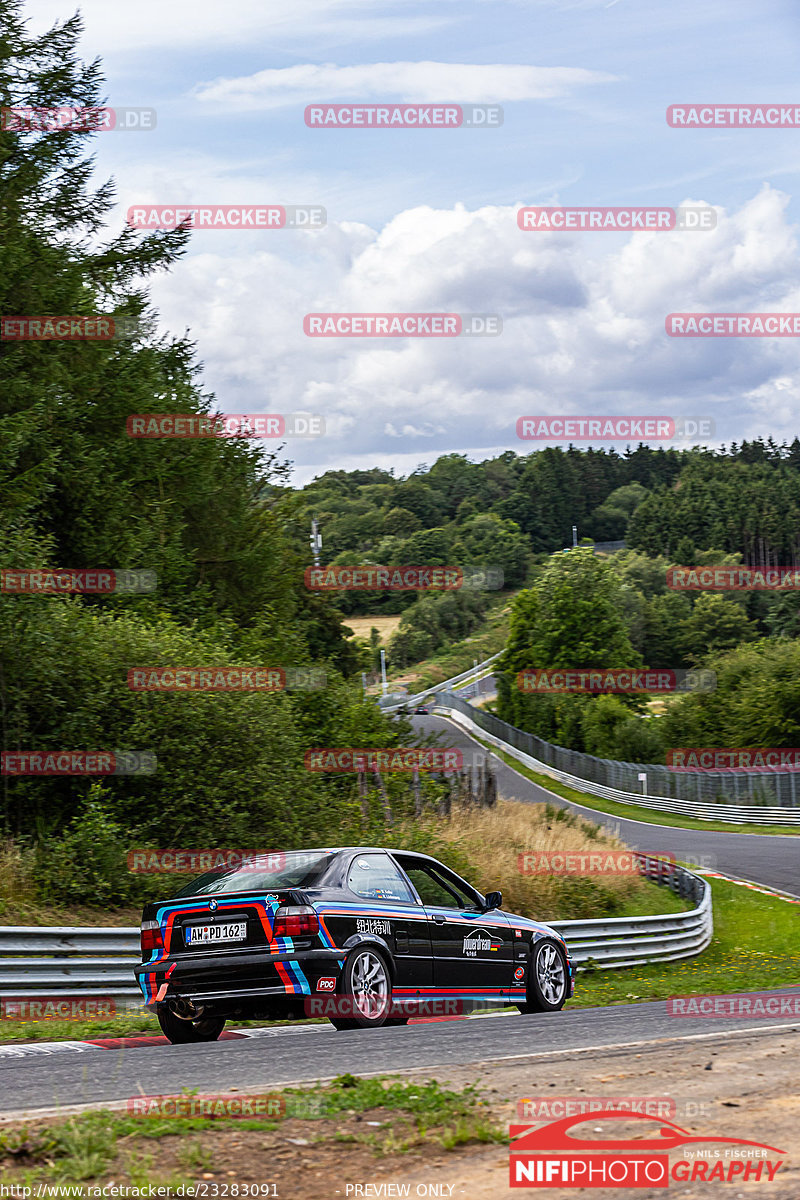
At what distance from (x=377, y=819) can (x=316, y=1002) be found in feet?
35.7

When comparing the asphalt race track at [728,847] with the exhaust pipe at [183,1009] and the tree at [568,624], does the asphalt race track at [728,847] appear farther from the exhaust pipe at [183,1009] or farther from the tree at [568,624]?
the tree at [568,624]

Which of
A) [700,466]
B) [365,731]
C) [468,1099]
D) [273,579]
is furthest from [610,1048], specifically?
[700,466]

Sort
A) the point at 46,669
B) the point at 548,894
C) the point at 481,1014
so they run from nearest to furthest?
the point at 481,1014 < the point at 46,669 < the point at 548,894

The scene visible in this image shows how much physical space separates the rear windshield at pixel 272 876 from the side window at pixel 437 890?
1.26 m

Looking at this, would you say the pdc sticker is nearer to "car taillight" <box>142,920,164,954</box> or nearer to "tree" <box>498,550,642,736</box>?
"car taillight" <box>142,920,164,954</box>

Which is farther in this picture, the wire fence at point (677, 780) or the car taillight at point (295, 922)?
the wire fence at point (677, 780)

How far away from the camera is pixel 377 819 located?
19609 millimetres

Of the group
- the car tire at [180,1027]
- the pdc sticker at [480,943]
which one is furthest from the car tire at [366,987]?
the pdc sticker at [480,943]

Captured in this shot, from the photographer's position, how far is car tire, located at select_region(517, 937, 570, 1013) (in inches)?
435

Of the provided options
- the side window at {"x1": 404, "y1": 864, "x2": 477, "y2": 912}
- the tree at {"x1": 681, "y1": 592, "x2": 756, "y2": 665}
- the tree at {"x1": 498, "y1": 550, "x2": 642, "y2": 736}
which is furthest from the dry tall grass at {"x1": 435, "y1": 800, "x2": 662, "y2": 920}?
the tree at {"x1": 681, "y1": 592, "x2": 756, "y2": 665}

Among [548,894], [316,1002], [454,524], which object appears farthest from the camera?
[454,524]

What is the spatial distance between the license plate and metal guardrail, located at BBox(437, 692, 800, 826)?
40.3 meters

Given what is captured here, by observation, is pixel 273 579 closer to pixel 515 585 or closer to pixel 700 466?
pixel 515 585

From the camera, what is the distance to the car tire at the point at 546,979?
11055mm
